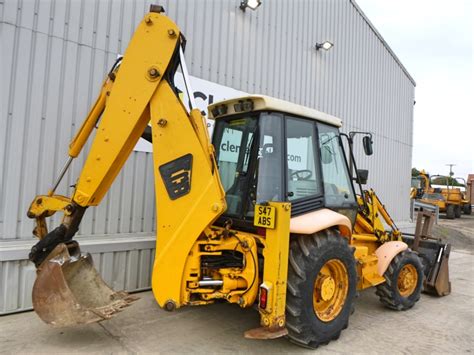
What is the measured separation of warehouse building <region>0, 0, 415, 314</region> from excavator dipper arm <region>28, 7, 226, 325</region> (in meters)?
1.19

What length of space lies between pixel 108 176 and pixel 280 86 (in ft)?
16.0

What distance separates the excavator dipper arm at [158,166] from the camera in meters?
3.15

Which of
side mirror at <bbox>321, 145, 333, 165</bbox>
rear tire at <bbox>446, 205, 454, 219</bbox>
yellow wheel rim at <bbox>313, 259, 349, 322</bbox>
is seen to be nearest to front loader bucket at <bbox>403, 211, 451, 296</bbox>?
yellow wheel rim at <bbox>313, 259, 349, 322</bbox>

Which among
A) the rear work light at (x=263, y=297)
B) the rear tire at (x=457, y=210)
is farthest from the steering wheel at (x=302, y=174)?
the rear tire at (x=457, y=210)

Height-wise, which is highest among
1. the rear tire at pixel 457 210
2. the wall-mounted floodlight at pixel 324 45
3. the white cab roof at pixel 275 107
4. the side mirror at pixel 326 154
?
the wall-mounted floodlight at pixel 324 45

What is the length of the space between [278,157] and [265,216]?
0.70m

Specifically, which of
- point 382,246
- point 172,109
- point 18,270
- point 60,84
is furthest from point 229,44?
point 18,270

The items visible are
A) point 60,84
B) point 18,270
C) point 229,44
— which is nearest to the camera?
point 18,270

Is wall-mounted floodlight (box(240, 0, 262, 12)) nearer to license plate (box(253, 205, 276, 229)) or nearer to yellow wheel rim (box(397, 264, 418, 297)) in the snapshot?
license plate (box(253, 205, 276, 229))

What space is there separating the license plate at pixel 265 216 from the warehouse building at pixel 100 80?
2.56 m

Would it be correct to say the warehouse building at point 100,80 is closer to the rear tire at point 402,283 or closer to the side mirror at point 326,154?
the side mirror at point 326,154

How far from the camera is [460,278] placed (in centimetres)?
721

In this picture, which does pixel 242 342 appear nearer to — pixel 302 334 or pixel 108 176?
pixel 302 334

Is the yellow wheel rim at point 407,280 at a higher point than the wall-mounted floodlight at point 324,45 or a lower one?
lower
